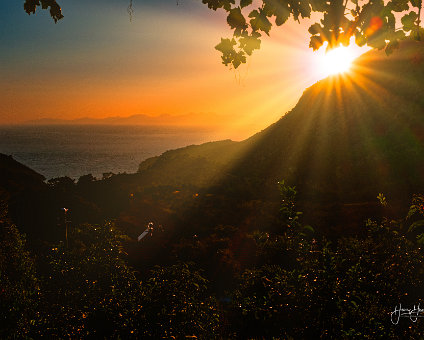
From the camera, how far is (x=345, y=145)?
30828 millimetres

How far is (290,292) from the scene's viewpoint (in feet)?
18.5

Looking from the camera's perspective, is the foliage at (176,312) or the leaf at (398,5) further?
the foliage at (176,312)

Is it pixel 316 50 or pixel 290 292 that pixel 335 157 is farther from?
pixel 316 50

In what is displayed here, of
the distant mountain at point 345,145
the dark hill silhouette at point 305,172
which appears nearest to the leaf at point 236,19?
the dark hill silhouette at point 305,172

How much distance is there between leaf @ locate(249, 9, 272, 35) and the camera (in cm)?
301

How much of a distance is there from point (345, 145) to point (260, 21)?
3106 cm

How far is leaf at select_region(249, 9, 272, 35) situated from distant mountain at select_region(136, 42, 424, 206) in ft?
68.3

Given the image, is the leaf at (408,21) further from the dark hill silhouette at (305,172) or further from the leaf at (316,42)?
the dark hill silhouette at (305,172)

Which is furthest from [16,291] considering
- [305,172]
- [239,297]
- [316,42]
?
[305,172]

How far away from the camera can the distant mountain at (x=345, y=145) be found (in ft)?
80.7

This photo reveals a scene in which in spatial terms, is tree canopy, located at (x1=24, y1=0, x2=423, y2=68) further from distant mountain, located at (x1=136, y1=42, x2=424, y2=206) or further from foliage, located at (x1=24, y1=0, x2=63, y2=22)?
distant mountain, located at (x1=136, y1=42, x2=424, y2=206)

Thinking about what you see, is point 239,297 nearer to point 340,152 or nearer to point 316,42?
point 316,42

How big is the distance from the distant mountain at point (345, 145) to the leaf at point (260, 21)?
20832mm

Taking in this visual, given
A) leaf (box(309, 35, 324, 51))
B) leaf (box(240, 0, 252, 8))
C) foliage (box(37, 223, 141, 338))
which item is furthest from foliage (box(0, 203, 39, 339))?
leaf (box(309, 35, 324, 51))
